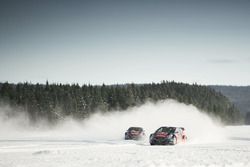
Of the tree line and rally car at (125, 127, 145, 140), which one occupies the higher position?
the tree line

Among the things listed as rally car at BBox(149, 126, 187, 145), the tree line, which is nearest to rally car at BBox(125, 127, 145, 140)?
rally car at BBox(149, 126, 187, 145)

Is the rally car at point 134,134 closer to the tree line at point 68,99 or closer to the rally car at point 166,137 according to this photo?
the rally car at point 166,137

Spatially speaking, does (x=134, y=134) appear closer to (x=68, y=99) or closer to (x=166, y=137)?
(x=166, y=137)

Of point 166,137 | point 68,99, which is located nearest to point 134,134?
point 166,137

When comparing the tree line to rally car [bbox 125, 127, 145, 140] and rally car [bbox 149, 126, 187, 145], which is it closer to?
rally car [bbox 125, 127, 145, 140]

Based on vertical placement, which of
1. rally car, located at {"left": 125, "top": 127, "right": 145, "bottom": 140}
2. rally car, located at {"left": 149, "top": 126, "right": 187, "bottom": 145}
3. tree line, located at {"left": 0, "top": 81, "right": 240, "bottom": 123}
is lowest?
rally car, located at {"left": 125, "top": 127, "right": 145, "bottom": 140}

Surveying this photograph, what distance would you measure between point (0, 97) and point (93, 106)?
2204 cm

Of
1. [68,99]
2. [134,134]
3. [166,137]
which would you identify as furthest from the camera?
→ [68,99]

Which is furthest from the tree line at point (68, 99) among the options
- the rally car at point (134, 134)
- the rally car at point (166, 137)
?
the rally car at point (166, 137)

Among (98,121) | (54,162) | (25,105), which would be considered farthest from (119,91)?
(54,162)

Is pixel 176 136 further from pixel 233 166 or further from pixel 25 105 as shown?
pixel 25 105

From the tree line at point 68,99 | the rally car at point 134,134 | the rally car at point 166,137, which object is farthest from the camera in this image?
the tree line at point 68,99

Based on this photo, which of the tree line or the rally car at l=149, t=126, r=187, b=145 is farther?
the tree line

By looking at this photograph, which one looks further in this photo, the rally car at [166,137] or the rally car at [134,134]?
the rally car at [134,134]
